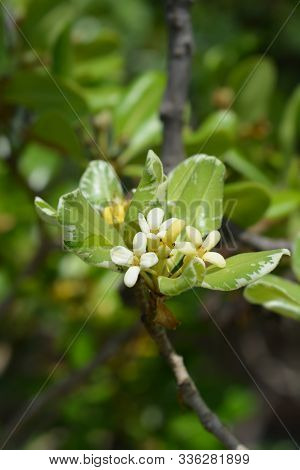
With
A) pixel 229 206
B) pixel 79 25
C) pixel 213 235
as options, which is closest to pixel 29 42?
pixel 79 25

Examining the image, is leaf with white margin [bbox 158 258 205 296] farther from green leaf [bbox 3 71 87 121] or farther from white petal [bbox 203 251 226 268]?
green leaf [bbox 3 71 87 121]

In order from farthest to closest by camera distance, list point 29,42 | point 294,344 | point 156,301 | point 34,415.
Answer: point 294,344 < point 34,415 < point 29,42 < point 156,301

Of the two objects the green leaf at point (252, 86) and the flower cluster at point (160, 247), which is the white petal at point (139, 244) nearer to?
the flower cluster at point (160, 247)

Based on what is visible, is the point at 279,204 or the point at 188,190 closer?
the point at 188,190

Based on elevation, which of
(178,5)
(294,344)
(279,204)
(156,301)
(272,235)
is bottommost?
(294,344)

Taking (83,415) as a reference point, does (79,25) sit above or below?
above

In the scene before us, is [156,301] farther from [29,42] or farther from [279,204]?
[29,42]

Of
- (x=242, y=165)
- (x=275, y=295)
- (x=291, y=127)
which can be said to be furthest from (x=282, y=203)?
(x=275, y=295)

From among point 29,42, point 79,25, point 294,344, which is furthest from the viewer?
point 294,344

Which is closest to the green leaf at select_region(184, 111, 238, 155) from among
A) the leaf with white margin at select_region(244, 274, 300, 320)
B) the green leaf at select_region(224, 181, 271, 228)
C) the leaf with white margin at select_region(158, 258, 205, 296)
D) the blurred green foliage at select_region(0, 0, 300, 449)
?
the blurred green foliage at select_region(0, 0, 300, 449)
